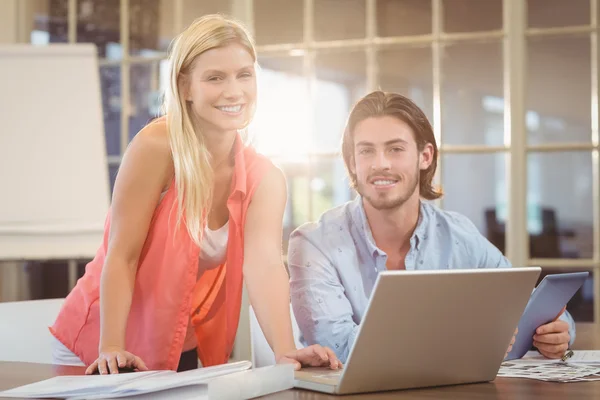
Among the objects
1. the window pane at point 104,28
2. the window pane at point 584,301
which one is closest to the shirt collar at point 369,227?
the window pane at point 584,301

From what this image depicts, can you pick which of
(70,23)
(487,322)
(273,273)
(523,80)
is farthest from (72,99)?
(487,322)

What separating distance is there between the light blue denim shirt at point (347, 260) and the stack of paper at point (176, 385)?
60 centimetres

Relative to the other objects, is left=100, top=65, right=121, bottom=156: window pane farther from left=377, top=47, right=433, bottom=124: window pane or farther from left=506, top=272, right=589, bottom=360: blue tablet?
left=506, top=272, right=589, bottom=360: blue tablet

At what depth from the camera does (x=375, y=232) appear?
2076 mm

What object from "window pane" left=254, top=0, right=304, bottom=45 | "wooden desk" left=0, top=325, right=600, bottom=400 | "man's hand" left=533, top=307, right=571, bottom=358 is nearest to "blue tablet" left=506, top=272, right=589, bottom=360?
"man's hand" left=533, top=307, right=571, bottom=358

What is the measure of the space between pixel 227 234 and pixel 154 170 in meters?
0.24

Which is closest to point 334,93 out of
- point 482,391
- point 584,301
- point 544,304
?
point 584,301

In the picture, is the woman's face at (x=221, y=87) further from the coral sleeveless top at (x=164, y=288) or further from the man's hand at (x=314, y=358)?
the man's hand at (x=314, y=358)

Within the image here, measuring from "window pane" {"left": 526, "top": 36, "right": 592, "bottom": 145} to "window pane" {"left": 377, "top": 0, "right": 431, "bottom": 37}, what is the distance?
1.58ft

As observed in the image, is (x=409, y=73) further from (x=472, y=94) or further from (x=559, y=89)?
(x=559, y=89)

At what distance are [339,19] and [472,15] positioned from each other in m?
0.61

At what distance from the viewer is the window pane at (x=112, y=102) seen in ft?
13.7

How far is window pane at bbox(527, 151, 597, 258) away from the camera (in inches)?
140

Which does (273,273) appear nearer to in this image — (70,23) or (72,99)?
(72,99)
